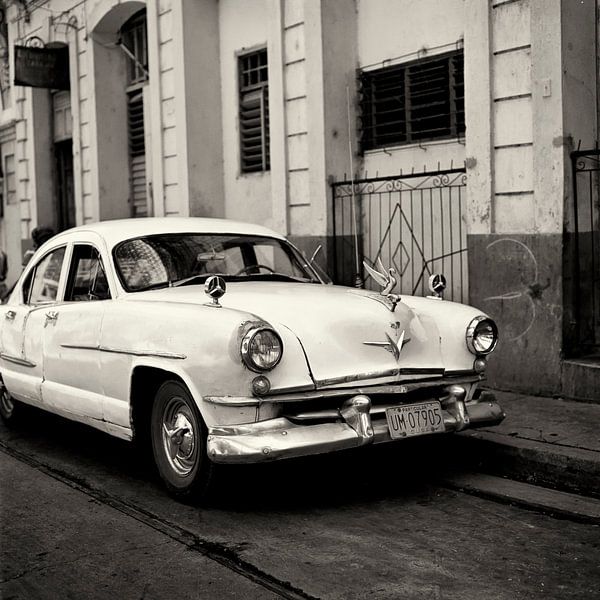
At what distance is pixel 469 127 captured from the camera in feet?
26.6

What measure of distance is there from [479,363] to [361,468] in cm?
105

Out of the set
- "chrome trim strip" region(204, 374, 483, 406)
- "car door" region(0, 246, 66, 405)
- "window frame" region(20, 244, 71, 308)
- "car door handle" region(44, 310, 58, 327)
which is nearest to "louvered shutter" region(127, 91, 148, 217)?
"window frame" region(20, 244, 71, 308)

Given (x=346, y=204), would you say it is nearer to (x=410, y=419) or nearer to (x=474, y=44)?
(x=474, y=44)

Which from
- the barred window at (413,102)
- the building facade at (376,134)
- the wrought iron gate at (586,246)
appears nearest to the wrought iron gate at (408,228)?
the building facade at (376,134)

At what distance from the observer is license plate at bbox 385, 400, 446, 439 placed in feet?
16.0

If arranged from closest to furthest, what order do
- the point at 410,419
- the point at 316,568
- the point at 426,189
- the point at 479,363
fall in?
the point at 316,568 < the point at 410,419 < the point at 479,363 < the point at 426,189

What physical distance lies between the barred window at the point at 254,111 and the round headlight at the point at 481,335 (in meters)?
6.51

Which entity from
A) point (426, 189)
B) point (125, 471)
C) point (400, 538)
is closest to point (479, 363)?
point (400, 538)

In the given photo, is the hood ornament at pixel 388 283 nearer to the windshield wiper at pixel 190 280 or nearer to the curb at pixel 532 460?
the windshield wiper at pixel 190 280

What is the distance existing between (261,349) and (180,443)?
870 mm

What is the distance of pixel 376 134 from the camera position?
390 inches

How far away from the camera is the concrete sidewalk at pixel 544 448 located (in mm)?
5422

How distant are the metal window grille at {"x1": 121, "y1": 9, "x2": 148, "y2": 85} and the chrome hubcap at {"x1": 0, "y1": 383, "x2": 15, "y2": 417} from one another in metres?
7.28

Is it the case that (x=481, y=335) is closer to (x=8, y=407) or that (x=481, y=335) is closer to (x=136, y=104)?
(x=8, y=407)
